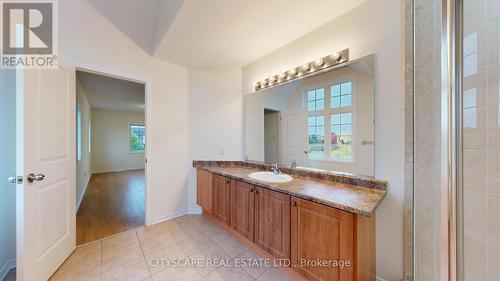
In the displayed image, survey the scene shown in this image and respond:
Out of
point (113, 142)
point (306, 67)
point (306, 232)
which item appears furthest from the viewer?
point (113, 142)

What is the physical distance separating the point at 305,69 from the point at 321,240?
1634mm

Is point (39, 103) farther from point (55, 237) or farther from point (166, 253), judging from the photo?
point (166, 253)

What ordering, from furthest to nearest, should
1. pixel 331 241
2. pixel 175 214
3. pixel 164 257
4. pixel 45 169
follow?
1. pixel 175 214
2. pixel 164 257
3. pixel 45 169
4. pixel 331 241

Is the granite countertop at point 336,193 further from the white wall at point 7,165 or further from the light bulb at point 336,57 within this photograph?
the white wall at point 7,165

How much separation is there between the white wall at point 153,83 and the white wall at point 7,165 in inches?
21.4

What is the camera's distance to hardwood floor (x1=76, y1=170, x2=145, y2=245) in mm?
2367

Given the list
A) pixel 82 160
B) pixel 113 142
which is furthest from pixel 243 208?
pixel 113 142

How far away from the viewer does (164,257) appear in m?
1.86

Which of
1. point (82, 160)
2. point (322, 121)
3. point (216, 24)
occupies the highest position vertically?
point (216, 24)

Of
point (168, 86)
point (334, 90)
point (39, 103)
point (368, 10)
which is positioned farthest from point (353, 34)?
point (39, 103)

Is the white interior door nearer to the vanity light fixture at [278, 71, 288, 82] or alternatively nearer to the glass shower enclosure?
the vanity light fixture at [278, 71, 288, 82]

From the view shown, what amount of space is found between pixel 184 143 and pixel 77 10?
6.22ft

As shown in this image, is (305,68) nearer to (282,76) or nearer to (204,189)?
(282,76)

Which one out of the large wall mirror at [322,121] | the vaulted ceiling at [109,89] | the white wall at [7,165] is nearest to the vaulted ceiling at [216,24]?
the large wall mirror at [322,121]
